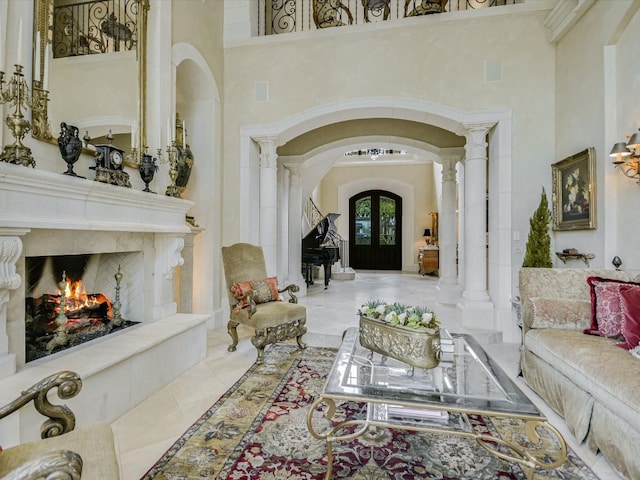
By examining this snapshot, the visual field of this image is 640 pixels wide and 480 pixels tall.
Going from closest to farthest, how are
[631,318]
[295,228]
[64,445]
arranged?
[64,445] → [631,318] → [295,228]

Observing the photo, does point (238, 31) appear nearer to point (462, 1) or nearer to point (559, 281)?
point (462, 1)

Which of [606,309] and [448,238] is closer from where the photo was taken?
[606,309]

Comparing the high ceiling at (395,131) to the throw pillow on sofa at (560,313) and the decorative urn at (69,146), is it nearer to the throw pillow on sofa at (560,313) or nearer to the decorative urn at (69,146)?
the throw pillow on sofa at (560,313)

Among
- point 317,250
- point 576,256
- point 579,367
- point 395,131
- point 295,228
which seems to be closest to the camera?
point 579,367

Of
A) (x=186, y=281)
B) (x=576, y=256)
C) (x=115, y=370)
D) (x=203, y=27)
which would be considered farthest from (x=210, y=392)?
(x=203, y=27)

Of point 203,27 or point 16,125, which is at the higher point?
point 203,27

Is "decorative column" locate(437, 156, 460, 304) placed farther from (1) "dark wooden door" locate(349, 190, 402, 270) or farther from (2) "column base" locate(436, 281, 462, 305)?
(1) "dark wooden door" locate(349, 190, 402, 270)

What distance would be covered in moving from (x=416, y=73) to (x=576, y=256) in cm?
285

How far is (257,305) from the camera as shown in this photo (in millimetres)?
3627

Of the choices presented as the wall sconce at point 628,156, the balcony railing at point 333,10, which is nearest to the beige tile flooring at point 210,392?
the wall sconce at point 628,156

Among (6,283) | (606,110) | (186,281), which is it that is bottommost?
(186,281)

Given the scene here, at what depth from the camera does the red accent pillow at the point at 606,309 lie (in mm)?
2320

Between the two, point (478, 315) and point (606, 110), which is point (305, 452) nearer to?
point (478, 315)

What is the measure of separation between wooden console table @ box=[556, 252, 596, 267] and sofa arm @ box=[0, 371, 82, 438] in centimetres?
417
